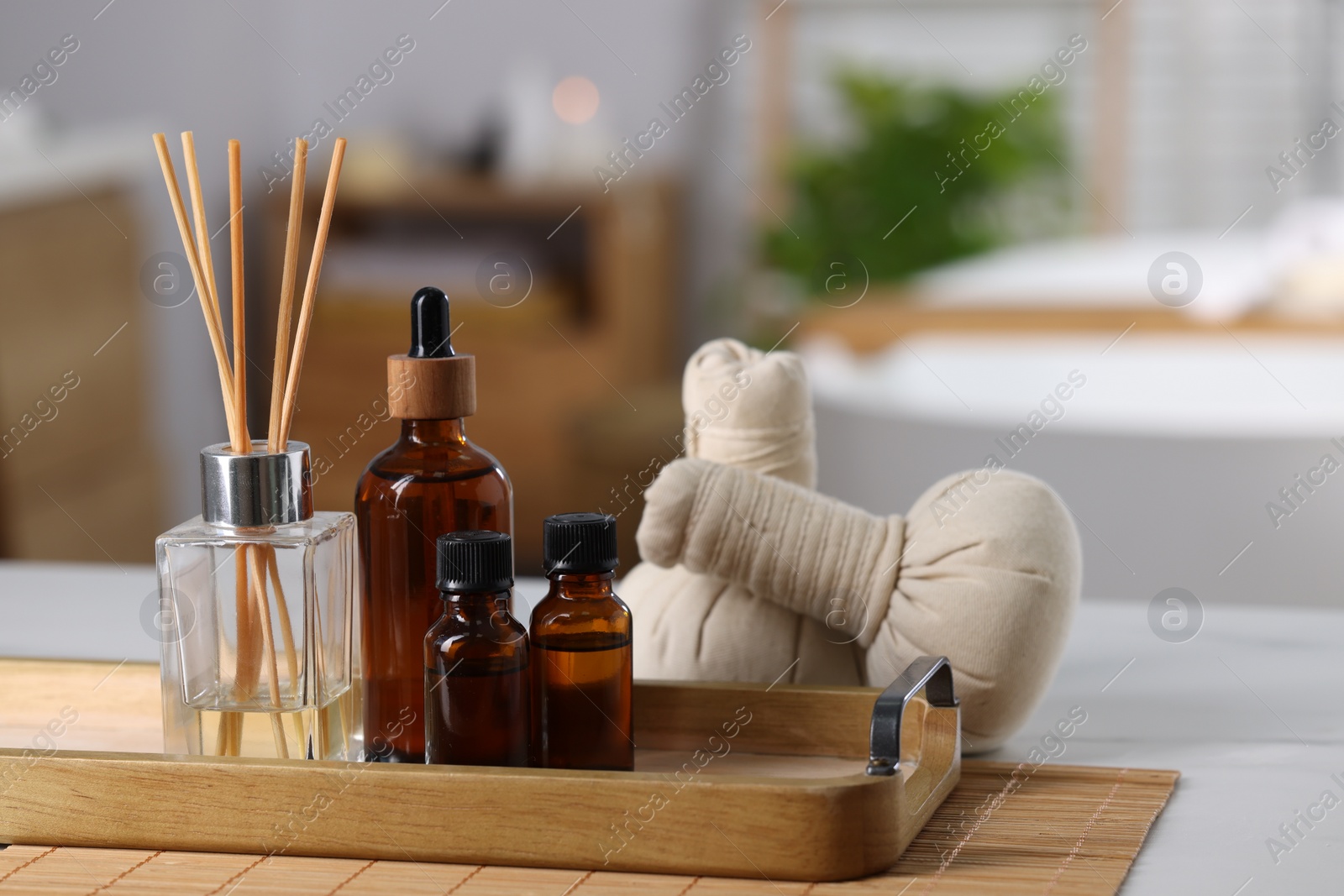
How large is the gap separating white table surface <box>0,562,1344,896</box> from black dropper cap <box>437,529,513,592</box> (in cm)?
30

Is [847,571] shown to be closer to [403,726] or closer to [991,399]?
[403,726]

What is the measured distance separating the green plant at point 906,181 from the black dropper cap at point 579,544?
334cm

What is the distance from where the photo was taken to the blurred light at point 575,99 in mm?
3979

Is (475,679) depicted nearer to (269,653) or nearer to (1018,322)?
(269,653)

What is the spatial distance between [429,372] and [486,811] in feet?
0.71

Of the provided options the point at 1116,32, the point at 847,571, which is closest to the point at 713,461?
the point at 847,571

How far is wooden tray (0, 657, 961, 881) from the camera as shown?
2.03 feet

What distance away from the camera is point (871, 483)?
2492 millimetres

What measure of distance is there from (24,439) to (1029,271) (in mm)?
2381

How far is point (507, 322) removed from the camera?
144 inches

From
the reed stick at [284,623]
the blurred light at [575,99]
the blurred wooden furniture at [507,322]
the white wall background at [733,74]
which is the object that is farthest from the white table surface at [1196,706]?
the blurred light at [575,99]

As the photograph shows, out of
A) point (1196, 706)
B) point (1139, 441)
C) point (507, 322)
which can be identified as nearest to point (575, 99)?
point (507, 322)

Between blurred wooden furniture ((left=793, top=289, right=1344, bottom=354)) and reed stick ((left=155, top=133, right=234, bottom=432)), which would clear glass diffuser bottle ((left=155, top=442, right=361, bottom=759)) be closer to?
reed stick ((left=155, top=133, right=234, bottom=432))

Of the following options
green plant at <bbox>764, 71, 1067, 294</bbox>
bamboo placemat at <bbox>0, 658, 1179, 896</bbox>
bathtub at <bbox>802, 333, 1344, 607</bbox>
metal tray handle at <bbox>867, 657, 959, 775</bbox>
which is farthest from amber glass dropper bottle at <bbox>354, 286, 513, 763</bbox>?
green plant at <bbox>764, 71, 1067, 294</bbox>
